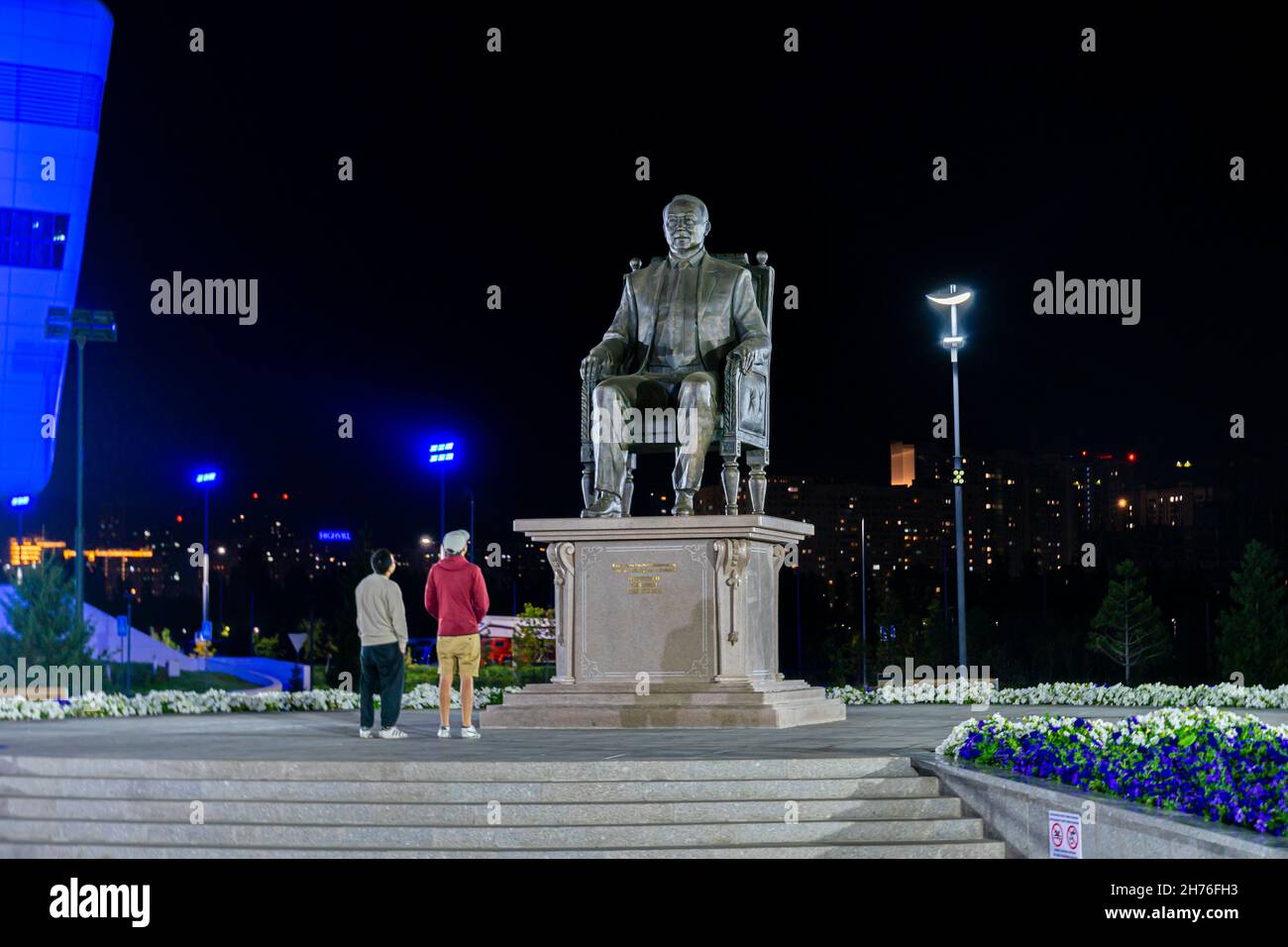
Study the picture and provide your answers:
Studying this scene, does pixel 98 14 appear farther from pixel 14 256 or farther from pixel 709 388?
pixel 709 388

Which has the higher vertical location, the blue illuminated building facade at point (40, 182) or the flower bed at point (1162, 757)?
the blue illuminated building facade at point (40, 182)

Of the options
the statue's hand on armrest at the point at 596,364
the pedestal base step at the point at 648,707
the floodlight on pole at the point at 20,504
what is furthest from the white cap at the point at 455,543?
the floodlight on pole at the point at 20,504

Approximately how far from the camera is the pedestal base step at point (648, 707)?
12930 millimetres

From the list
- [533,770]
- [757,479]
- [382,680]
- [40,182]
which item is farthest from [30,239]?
[533,770]

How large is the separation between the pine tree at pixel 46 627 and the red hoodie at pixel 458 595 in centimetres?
1307

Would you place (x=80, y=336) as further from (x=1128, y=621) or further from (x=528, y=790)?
(x=528, y=790)

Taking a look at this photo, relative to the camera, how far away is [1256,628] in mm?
25609

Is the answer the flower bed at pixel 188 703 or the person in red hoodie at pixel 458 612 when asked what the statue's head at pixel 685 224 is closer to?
the person in red hoodie at pixel 458 612

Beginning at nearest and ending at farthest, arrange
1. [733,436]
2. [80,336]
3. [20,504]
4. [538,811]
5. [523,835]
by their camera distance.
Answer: [523,835] → [538,811] → [733,436] → [80,336] → [20,504]

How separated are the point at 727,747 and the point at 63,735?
6.29 metres

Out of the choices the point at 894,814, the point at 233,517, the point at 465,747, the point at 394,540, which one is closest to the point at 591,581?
the point at 465,747

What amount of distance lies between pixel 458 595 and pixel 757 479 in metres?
3.33

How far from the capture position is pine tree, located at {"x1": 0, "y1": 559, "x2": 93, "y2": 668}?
23594 millimetres
